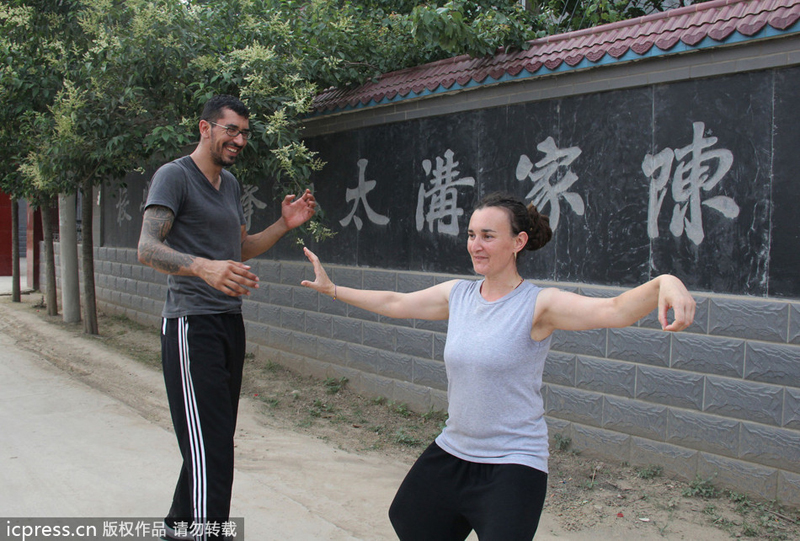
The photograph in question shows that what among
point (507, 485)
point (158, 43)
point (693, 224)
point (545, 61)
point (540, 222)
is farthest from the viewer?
point (158, 43)

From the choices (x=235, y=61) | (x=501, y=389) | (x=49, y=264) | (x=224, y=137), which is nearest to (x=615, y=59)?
(x=224, y=137)

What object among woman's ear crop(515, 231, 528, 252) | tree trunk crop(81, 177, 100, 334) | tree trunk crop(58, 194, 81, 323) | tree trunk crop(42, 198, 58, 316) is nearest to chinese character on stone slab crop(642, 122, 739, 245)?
woman's ear crop(515, 231, 528, 252)

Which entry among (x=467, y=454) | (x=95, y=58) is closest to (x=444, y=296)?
(x=467, y=454)

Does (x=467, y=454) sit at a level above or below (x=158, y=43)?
below

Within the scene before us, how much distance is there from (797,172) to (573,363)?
5.96 ft

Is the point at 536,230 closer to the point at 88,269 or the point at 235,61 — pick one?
the point at 235,61

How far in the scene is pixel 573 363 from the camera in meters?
4.73

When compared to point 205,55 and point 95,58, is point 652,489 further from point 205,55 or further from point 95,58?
point 95,58

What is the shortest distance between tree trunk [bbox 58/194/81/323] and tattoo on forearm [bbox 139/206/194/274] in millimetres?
8644

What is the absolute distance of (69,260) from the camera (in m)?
10.8

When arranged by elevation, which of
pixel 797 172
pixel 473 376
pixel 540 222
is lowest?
pixel 473 376

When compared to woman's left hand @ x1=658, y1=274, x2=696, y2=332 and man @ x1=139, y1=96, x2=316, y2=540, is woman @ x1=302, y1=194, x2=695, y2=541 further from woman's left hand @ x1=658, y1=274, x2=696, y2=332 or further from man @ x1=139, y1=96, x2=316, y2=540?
man @ x1=139, y1=96, x2=316, y2=540

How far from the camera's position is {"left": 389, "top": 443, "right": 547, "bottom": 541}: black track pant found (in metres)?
2.08

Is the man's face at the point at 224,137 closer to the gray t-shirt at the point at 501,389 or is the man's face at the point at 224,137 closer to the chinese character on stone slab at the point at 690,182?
the gray t-shirt at the point at 501,389
